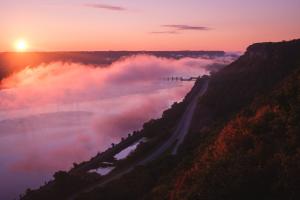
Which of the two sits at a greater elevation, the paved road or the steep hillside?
the steep hillside

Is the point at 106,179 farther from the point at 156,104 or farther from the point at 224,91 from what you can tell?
the point at 156,104

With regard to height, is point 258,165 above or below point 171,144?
above

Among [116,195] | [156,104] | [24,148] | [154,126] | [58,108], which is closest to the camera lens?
[116,195]

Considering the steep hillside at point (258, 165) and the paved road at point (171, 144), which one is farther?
the paved road at point (171, 144)

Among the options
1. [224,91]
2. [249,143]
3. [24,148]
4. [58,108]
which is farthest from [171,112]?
[249,143]

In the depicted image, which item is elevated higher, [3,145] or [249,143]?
[249,143]

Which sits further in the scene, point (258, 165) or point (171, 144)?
point (171, 144)

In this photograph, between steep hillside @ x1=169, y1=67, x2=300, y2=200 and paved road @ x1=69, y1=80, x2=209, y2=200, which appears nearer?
steep hillside @ x1=169, y1=67, x2=300, y2=200

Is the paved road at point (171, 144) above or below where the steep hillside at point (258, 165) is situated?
below

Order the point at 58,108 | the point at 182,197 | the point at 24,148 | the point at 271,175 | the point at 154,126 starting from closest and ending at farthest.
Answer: the point at 271,175, the point at 182,197, the point at 24,148, the point at 154,126, the point at 58,108

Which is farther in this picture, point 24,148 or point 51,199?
point 24,148

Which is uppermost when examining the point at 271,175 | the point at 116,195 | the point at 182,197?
the point at 271,175
